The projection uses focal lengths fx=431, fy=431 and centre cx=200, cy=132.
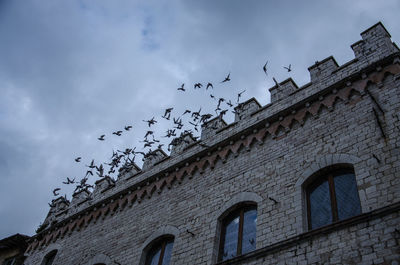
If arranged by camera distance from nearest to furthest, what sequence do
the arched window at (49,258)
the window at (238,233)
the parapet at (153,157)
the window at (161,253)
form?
the window at (238,233) < the window at (161,253) < the parapet at (153,157) < the arched window at (49,258)

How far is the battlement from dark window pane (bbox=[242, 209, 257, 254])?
2094 millimetres

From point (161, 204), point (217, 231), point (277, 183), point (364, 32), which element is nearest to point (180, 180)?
point (161, 204)

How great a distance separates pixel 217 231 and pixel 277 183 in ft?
6.30

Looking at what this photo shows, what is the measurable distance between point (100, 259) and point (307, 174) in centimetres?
692

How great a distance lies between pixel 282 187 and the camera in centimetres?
1006

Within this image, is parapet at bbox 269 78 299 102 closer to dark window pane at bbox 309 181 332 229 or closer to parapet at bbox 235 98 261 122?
parapet at bbox 235 98 261 122

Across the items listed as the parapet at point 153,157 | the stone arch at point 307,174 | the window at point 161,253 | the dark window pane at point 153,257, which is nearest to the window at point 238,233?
the stone arch at point 307,174

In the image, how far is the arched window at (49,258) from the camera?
1543 cm

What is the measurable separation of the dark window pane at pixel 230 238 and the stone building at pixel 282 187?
29 mm

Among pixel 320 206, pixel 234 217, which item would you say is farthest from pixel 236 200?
pixel 320 206

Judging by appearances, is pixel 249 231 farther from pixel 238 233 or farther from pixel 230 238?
pixel 230 238

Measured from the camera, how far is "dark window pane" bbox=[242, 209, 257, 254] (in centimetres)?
977

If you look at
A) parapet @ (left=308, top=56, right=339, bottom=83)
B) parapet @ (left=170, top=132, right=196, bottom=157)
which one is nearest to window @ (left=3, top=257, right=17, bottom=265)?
parapet @ (left=170, top=132, right=196, bottom=157)

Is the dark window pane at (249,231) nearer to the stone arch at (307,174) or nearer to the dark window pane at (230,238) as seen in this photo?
the dark window pane at (230,238)
